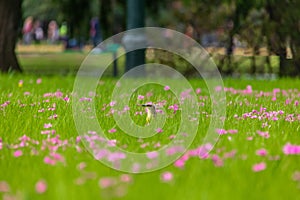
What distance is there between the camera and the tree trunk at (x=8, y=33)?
13852 mm

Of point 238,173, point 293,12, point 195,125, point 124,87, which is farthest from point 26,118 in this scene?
point 293,12

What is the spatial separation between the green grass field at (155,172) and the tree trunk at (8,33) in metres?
7.98

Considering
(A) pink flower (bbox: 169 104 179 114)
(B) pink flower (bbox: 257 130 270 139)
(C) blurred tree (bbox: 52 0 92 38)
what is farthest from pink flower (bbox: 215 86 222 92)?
(C) blurred tree (bbox: 52 0 92 38)

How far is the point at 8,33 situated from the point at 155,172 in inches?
441

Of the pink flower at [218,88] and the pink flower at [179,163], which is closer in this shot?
the pink flower at [179,163]

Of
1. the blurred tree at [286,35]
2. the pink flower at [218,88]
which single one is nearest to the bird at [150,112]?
the pink flower at [218,88]

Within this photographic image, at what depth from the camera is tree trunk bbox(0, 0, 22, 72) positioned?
45.4ft

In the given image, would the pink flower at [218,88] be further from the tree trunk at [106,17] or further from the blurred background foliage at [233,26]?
the tree trunk at [106,17]

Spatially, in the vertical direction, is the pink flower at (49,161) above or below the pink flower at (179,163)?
below

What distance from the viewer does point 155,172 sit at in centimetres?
343

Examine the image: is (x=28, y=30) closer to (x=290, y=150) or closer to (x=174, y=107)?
(x=174, y=107)

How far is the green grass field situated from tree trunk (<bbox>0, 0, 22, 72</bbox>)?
7984mm

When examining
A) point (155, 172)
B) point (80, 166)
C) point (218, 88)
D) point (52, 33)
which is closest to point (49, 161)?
point (80, 166)

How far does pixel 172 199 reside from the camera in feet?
9.02
